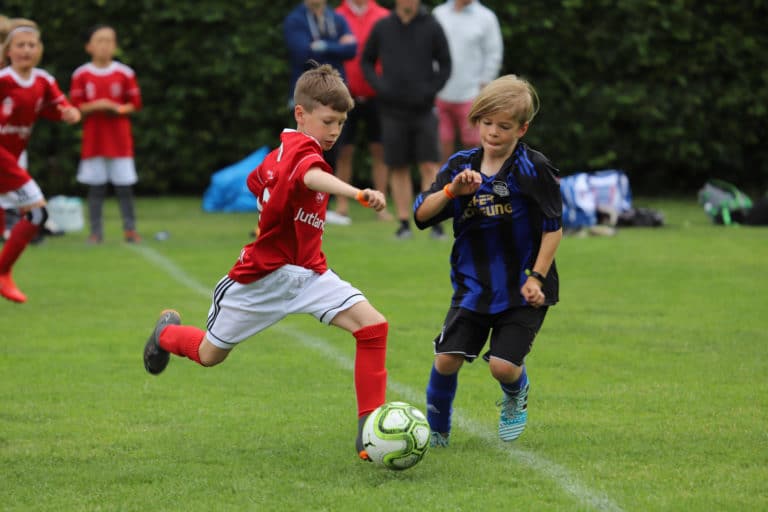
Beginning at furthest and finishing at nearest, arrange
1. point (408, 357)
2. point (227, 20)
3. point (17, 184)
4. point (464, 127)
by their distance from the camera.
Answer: point (227, 20)
point (464, 127)
point (17, 184)
point (408, 357)

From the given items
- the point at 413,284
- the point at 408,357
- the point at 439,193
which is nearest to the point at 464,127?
the point at 413,284

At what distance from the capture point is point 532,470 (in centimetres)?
462

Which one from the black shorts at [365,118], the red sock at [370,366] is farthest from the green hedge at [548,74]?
the red sock at [370,366]

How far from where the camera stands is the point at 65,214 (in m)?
13.4

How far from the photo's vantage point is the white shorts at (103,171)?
40.6 feet

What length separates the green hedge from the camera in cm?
1580

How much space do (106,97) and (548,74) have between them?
633 centimetres

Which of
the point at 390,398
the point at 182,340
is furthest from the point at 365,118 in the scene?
the point at 182,340

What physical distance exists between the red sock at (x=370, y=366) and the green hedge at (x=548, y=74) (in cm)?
1126

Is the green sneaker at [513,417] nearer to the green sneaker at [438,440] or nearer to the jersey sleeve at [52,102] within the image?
the green sneaker at [438,440]

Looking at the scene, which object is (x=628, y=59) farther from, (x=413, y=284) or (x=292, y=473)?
(x=292, y=473)

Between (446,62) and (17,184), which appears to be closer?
(17,184)

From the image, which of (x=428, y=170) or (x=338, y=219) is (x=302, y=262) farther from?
(x=338, y=219)

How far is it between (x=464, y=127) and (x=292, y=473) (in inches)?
365
